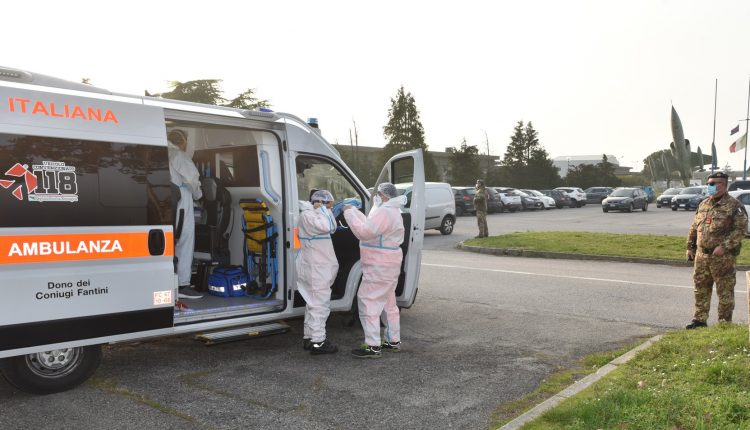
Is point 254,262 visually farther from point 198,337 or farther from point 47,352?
point 47,352

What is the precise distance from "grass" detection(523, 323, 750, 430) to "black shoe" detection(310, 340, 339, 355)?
8.06ft

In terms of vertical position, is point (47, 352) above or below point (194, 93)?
below

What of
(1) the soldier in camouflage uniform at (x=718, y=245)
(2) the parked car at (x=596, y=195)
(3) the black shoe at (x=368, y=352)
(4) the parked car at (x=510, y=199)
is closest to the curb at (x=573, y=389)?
(1) the soldier in camouflage uniform at (x=718, y=245)

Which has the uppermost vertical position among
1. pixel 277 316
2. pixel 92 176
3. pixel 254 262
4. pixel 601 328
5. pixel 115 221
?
pixel 92 176

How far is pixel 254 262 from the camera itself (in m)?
7.10

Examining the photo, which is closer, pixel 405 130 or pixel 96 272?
pixel 96 272

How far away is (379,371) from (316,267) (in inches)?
46.8

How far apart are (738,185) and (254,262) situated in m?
20.6

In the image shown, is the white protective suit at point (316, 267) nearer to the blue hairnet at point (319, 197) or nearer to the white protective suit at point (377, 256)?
the blue hairnet at point (319, 197)

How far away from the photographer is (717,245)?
6559 millimetres

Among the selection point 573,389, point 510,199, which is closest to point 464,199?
point 510,199

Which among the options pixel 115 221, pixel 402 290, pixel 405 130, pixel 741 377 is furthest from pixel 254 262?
pixel 405 130

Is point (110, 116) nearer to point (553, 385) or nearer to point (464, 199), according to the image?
point (553, 385)

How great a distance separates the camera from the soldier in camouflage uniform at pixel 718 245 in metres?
6.51
